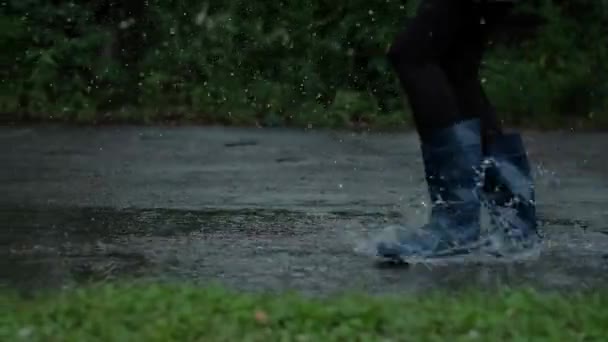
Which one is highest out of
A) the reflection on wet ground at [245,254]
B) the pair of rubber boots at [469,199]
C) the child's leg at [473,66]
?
the child's leg at [473,66]

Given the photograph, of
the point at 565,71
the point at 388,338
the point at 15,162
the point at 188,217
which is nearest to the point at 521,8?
the point at 565,71

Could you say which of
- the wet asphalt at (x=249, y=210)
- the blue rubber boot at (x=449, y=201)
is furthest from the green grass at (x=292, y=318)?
the blue rubber boot at (x=449, y=201)

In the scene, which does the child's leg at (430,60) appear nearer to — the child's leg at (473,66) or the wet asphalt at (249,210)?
the child's leg at (473,66)

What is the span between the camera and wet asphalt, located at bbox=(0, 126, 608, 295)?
171 inches

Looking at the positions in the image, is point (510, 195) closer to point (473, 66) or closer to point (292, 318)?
point (473, 66)

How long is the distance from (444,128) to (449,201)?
0.29 meters

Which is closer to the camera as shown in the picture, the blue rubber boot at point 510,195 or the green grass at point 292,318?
the green grass at point 292,318

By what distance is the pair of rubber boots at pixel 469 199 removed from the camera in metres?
4.62

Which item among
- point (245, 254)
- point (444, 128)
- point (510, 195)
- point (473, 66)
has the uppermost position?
point (473, 66)

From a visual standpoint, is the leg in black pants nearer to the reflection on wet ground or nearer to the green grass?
the reflection on wet ground

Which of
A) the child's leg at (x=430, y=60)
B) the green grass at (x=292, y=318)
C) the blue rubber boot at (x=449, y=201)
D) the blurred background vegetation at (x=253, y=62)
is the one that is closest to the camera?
the green grass at (x=292, y=318)

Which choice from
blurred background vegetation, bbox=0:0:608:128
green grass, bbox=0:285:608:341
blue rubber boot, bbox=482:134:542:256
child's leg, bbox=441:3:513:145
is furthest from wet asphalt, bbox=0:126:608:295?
blurred background vegetation, bbox=0:0:608:128

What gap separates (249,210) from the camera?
5.65m

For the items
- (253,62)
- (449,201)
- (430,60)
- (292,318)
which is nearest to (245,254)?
(449,201)
